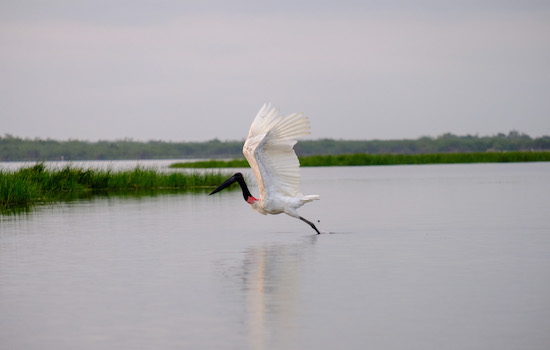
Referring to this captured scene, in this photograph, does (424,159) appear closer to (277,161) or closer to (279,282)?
(277,161)

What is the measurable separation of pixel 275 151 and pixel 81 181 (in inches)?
688

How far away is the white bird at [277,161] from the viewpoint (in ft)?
46.3

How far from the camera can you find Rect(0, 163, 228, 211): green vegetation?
23.9 meters

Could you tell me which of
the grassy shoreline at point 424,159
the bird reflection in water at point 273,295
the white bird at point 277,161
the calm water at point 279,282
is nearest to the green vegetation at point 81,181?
the calm water at point 279,282

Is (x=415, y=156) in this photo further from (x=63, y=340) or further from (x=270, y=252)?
(x=63, y=340)

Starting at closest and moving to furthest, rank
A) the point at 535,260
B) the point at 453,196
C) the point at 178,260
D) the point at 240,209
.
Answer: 1. the point at 535,260
2. the point at 178,260
3. the point at 240,209
4. the point at 453,196

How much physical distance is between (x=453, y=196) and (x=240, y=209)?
608 cm

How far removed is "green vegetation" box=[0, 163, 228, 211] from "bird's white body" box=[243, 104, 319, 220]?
1091cm

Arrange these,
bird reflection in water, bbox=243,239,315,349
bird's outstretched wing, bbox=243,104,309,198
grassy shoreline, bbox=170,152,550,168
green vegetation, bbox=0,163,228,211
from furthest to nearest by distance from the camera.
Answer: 1. grassy shoreline, bbox=170,152,550,168
2. green vegetation, bbox=0,163,228,211
3. bird's outstretched wing, bbox=243,104,309,198
4. bird reflection in water, bbox=243,239,315,349

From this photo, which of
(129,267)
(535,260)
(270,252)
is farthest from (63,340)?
(535,260)

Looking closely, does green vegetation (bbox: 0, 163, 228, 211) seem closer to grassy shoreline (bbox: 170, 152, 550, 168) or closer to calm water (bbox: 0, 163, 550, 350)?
calm water (bbox: 0, 163, 550, 350)

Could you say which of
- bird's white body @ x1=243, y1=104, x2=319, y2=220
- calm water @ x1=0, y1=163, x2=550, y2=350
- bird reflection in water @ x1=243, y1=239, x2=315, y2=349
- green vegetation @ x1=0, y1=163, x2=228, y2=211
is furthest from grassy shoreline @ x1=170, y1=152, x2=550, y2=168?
bird reflection in water @ x1=243, y1=239, x2=315, y2=349

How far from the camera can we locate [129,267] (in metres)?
10.8

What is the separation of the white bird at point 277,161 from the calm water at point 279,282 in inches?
24.5
